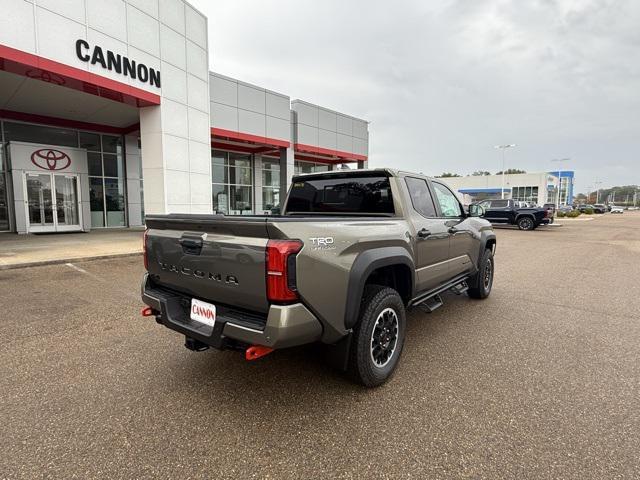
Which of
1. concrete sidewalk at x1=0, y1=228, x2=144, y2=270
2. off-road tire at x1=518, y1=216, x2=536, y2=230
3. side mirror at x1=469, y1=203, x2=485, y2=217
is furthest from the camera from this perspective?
off-road tire at x1=518, y1=216, x2=536, y2=230

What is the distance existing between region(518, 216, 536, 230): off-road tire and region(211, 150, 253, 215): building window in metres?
15.9

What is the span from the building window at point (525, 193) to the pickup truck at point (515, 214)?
42.5 metres

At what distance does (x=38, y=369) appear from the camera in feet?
10.8

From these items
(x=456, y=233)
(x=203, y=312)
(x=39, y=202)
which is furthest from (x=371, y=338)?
(x=39, y=202)

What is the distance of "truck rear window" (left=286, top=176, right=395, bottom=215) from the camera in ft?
12.3

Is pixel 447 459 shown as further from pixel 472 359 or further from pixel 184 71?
pixel 184 71

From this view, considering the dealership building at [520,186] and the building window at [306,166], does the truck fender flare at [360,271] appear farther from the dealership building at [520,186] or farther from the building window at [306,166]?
the dealership building at [520,186]

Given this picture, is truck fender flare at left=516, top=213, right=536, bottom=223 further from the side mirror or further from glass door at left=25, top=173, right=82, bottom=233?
glass door at left=25, top=173, right=82, bottom=233

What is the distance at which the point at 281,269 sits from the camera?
2.26 meters

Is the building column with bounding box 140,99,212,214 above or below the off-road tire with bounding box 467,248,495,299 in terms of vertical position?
above

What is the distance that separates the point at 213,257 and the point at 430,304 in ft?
8.61

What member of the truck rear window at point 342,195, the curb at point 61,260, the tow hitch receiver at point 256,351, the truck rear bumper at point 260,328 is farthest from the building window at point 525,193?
the tow hitch receiver at point 256,351

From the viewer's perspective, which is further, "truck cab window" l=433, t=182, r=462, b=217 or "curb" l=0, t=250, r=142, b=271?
"curb" l=0, t=250, r=142, b=271

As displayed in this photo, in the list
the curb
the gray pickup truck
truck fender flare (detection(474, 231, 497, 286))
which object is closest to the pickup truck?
truck fender flare (detection(474, 231, 497, 286))
